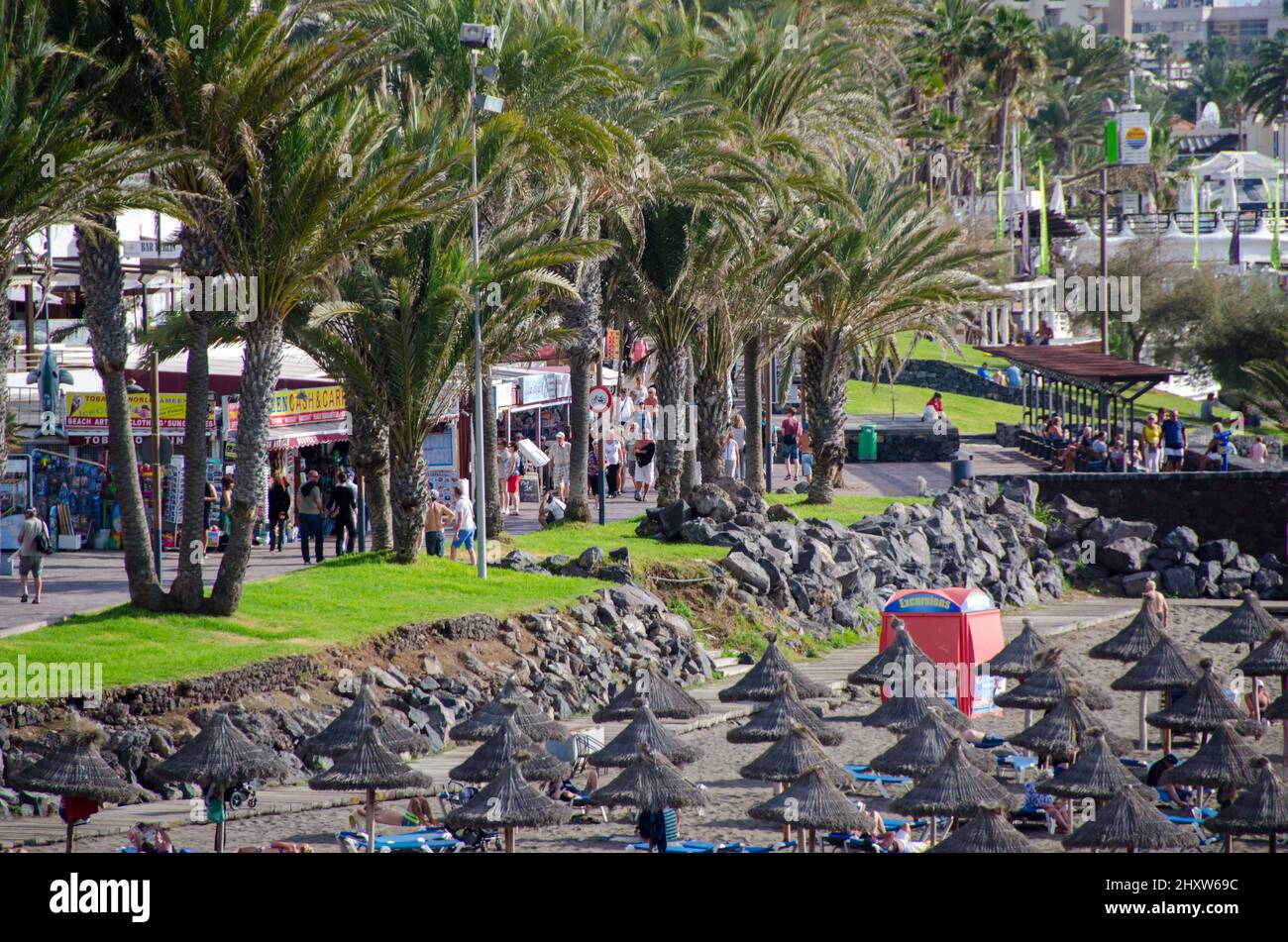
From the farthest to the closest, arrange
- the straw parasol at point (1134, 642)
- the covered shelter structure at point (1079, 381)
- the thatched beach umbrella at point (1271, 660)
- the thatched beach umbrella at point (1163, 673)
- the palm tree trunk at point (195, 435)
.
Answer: the covered shelter structure at point (1079, 381) → the straw parasol at point (1134, 642) → the thatched beach umbrella at point (1271, 660) → the thatched beach umbrella at point (1163, 673) → the palm tree trunk at point (195, 435)

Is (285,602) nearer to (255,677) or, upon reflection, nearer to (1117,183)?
(255,677)

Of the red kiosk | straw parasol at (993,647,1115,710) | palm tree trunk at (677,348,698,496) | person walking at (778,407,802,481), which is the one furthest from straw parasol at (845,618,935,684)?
person walking at (778,407,802,481)

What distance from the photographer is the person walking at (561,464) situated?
3697 centimetres

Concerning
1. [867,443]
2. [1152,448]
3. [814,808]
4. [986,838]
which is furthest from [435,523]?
[1152,448]

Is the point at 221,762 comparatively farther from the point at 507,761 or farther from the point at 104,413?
the point at 104,413

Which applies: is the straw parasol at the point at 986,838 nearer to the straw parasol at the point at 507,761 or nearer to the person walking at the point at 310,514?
the straw parasol at the point at 507,761

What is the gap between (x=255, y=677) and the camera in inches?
824

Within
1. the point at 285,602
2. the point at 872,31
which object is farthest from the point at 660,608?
the point at 872,31

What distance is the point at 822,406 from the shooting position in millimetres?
38594

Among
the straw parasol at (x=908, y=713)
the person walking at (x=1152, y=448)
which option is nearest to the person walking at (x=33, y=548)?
the straw parasol at (x=908, y=713)

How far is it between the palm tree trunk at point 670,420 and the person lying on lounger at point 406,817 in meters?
15.9

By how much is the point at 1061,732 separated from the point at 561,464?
18907 millimetres

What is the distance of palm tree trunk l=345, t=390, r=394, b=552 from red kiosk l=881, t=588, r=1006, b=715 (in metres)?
8.79
